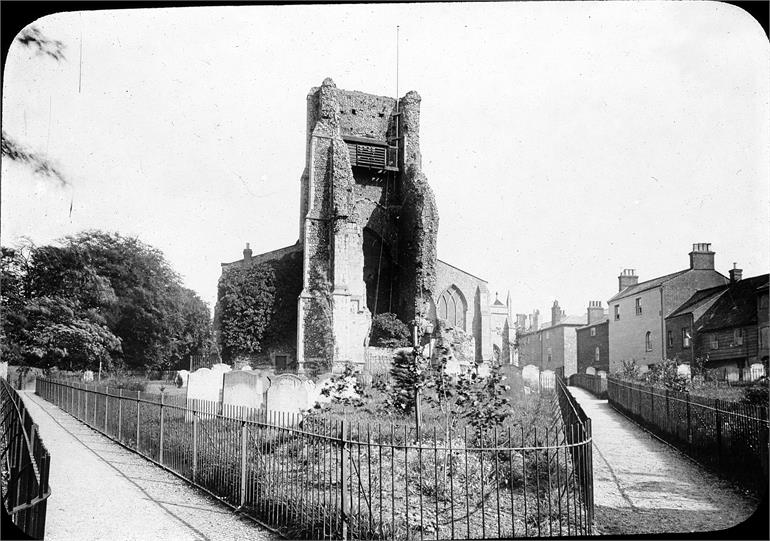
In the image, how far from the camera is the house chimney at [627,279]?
948 centimetres

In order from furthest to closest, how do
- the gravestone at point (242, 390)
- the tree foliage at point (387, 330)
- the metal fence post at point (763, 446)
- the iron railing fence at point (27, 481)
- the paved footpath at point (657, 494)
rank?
the tree foliage at point (387, 330)
the gravestone at point (242, 390)
the metal fence post at point (763, 446)
the paved footpath at point (657, 494)
the iron railing fence at point (27, 481)

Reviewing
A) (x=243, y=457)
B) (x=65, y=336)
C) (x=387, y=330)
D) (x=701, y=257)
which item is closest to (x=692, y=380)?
(x=701, y=257)

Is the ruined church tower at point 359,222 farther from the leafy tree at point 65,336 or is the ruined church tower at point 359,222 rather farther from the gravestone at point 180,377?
the leafy tree at point 65,336

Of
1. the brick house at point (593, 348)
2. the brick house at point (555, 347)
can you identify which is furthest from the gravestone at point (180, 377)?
the brick house at point (555, 347)

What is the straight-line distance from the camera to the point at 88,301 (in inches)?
413

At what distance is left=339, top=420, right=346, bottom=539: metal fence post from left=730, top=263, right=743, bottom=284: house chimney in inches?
207

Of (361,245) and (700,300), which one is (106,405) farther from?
(361,245)

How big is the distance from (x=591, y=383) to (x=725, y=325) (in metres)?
17.5

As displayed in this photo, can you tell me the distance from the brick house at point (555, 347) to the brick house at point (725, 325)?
18.0 m

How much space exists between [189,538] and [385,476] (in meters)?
2.38

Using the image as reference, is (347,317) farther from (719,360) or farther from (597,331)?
(719,360)

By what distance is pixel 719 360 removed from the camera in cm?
1370

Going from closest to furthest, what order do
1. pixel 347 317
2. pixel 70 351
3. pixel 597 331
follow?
pixel 70 351, pixel 597 331, pixel 347 317

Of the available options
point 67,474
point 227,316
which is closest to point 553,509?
point 67,474
